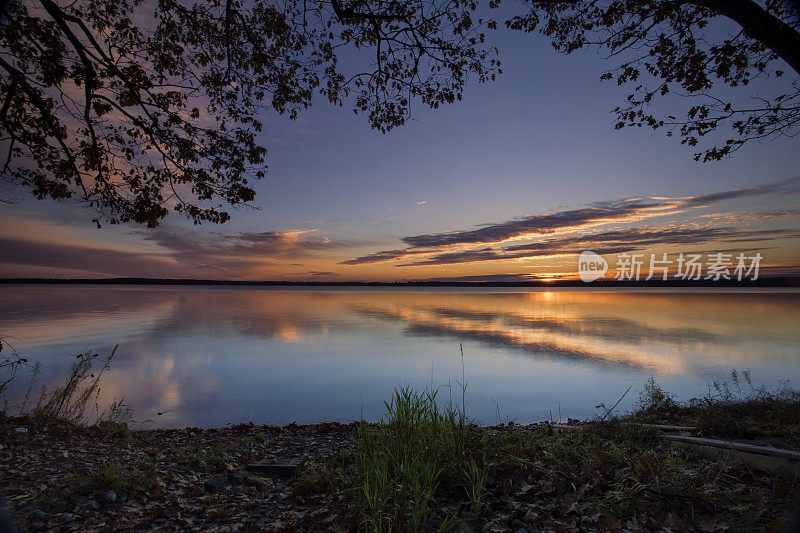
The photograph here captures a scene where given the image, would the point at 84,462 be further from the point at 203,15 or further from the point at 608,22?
the point at 608,22

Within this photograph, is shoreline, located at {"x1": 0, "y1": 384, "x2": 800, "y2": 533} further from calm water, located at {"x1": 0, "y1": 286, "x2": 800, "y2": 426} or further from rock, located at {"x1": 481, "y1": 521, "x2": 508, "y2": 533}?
calm water, located at {"x1": 0, "y1": 286, "x2": 800, "y2": 426}

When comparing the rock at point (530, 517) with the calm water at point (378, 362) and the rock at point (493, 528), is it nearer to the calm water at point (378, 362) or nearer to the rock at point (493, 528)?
the rock at point (493, 528)

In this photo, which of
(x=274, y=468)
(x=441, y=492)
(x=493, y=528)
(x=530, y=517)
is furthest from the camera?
(x=274, y=468)

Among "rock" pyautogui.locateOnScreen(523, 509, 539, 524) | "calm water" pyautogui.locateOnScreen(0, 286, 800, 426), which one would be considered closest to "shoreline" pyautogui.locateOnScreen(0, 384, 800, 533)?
"rock" pyautogui.locateOnScreen(523, 509, 539, 524)

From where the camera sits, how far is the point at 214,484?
5207mm

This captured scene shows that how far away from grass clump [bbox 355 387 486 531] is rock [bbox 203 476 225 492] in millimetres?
2196

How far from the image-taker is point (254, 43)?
8664mm

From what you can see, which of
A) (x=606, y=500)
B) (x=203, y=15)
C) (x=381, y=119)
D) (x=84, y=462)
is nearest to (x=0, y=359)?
(x=84, y=462)

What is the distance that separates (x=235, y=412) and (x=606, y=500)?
406 inches

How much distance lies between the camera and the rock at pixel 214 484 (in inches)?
202

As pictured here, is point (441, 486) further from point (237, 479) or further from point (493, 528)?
point (237, 479)

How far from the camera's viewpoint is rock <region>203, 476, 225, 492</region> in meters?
5.13

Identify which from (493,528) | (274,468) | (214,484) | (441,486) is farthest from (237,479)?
(493,528)

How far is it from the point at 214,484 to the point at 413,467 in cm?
328
